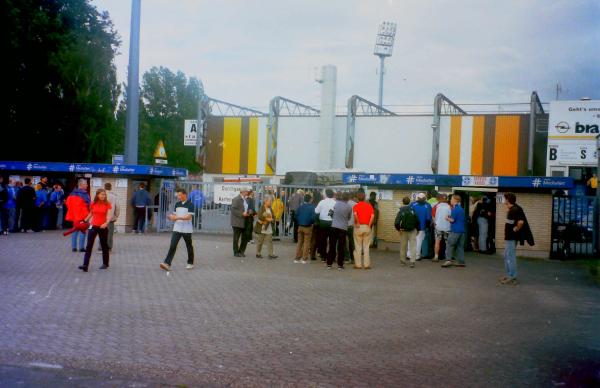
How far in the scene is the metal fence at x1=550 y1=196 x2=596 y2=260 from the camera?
20656 millimetres

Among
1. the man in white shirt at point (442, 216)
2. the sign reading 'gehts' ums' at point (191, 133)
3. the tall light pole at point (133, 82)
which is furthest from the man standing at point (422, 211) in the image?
the sign reading 'gehts' ums' at point (191, 133)

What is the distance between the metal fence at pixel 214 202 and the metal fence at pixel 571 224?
8233 mm

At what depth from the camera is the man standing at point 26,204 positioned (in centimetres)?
2195

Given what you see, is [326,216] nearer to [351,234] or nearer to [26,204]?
[351,234]

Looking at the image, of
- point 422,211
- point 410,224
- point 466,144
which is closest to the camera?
point 410,224

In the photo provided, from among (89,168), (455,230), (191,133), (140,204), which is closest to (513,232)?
(455,230)

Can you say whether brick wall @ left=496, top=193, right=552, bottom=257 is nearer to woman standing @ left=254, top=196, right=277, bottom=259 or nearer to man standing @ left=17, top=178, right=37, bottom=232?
woman standing @ left=254, top=196, right=277, bottom=259

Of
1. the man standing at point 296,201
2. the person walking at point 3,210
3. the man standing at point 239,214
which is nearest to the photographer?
the man standing at point 239,214

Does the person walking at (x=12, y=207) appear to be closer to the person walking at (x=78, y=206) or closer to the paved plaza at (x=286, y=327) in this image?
the person walking at (x=78, y=206)

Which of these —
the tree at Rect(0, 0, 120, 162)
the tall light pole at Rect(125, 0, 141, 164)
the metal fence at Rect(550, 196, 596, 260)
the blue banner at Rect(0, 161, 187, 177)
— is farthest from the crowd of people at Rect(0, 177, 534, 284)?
the tree at Rect(0, 0, 120, 162)

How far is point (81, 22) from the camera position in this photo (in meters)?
34.5

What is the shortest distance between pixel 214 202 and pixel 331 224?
10.2 m

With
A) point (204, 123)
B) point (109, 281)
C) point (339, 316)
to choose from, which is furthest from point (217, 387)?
point (204, 123)

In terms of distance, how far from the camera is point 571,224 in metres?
20.7
